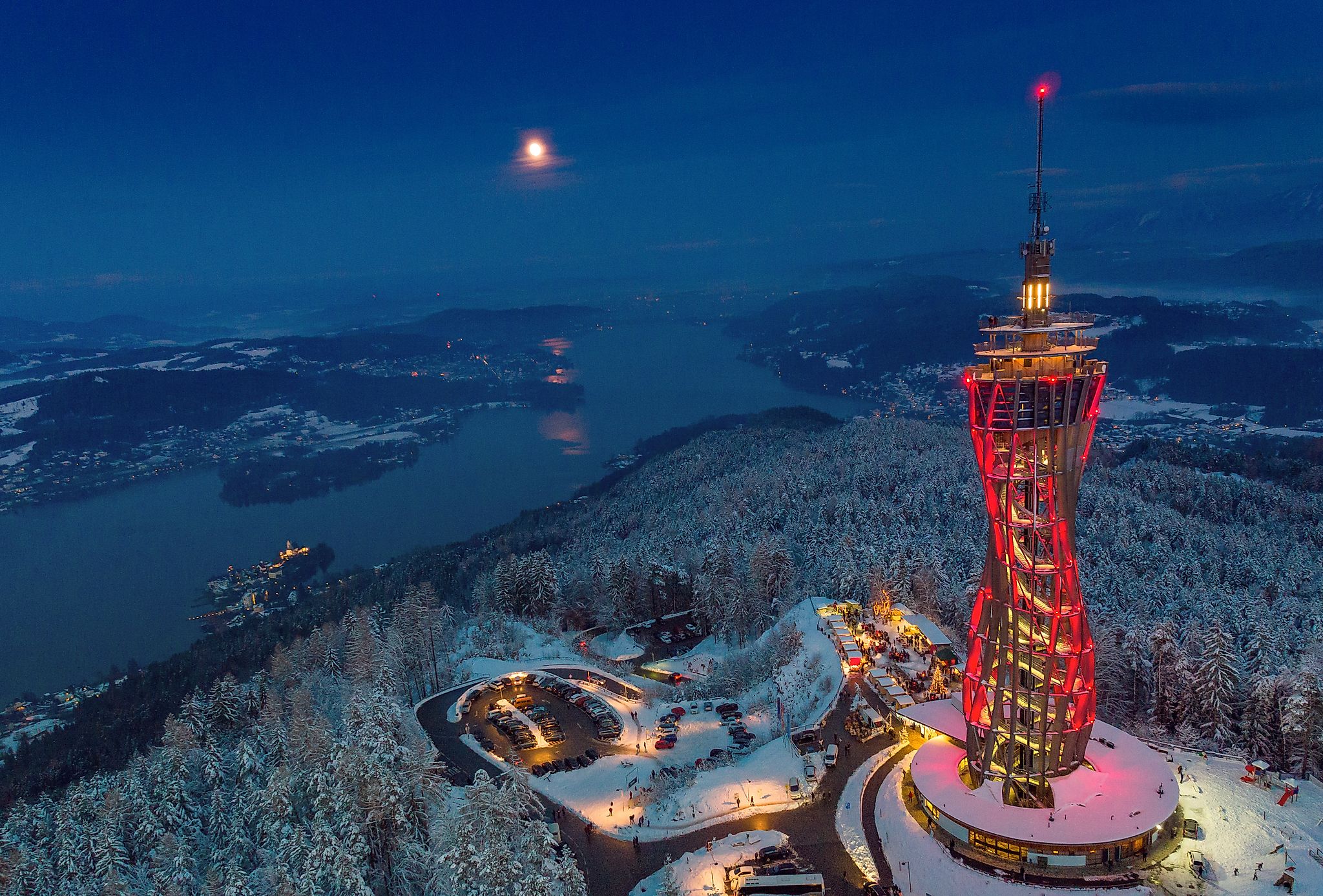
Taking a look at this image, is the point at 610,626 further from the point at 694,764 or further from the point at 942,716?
the point at 942,716

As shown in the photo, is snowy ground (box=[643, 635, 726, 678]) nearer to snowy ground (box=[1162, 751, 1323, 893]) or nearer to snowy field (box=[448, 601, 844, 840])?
snowy field (box=[448, 601, 844, 840])

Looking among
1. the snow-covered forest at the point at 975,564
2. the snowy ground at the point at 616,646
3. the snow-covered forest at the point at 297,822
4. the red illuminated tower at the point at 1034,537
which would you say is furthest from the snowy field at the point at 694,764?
the snow-covered forest at the point at 975,564

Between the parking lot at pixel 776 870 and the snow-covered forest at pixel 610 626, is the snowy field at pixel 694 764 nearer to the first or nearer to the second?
the parking lot at pixel 776 870

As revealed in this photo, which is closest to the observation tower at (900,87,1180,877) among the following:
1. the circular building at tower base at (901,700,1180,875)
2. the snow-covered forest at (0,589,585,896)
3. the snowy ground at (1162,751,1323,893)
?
the circular building at tower base at (901,700,1180,875)

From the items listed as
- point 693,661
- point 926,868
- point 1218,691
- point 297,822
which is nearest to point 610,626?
point 693,661

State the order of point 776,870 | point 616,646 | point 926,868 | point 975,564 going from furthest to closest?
point 975,564 → point 616,646 → point 926,868 → point 776,870

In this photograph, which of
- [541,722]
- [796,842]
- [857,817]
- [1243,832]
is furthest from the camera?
[541,722]
